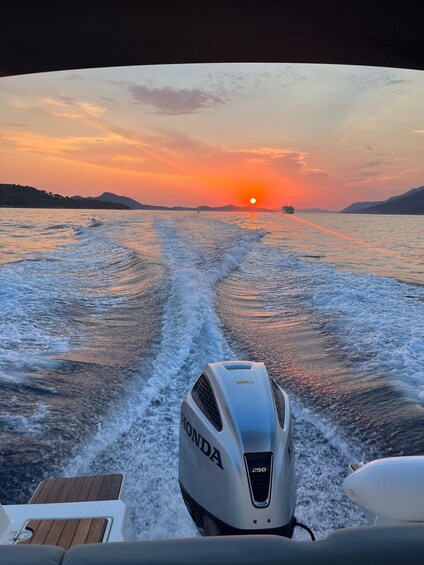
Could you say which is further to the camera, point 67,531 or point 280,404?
point 280,404

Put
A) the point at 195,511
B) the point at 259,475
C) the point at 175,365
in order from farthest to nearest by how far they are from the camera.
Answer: the point at 175,365 → the point at 195,511 → the point at 259,475

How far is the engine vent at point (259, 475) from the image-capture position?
5.46ft

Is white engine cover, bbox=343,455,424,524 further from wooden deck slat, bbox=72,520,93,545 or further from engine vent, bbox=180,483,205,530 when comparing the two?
wooden deck slat, bbox=72,520,93,545

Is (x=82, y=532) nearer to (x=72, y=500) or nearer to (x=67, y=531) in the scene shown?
(x=67, y=531)

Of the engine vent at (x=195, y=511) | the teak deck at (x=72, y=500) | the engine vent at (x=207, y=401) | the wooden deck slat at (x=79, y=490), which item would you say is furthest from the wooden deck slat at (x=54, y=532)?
the engine vent at (x=207, y=401)

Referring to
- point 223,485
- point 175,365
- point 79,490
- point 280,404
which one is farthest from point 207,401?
point 175,365

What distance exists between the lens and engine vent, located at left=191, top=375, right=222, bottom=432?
1963 mm

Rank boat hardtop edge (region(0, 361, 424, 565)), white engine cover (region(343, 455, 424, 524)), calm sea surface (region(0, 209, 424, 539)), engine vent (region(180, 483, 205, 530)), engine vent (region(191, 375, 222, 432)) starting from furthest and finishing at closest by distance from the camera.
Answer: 1. calm sea surface (region(0, 209, 424, 539))
2. engine vent (region(191, 375, 222, 432))
3. engine vent (region(180, 483, 205, 530))
4. boat hardtop edge (region(0, 361, 424, 565))
5. white engine cover (region(343, 455, 424, 524))

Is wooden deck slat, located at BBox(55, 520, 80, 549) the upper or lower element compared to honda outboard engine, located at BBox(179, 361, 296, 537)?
lower

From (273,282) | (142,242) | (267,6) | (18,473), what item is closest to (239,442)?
(18,473)

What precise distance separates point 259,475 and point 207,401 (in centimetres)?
48

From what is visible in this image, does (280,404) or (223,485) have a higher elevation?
(280,404)

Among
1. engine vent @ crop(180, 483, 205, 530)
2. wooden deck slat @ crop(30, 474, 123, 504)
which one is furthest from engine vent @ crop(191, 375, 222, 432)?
wooden deck slat @ crop(30, 474, 123, 504)

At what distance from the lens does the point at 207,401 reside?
212 centimetres
